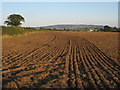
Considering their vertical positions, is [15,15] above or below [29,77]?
above

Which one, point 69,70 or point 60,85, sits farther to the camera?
point 69,70

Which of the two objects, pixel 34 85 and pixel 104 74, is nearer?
pixel 34 85

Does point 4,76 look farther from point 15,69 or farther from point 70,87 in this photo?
point 70,87

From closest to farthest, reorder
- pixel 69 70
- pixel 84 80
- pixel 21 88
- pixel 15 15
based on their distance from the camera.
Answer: pixel 21 88 < pixel 84 80 < pixel 69 70 < pixel 15 15

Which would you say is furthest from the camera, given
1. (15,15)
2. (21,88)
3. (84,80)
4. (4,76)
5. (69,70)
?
(15,15)

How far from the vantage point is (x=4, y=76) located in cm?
620

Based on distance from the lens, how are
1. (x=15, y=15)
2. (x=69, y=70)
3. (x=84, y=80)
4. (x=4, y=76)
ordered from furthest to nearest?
Answer: (x=15, y=15), (x=69, y=70), (x=4, y=76), (x=84, y=80)

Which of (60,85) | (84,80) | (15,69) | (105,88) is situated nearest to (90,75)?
(84,80)

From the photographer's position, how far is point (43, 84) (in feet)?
17.3

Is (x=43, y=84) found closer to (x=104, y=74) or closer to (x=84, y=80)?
(x=84, y=80)

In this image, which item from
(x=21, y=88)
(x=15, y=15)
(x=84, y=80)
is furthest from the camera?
(x=15, y=15)

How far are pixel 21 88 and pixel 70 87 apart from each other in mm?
1601

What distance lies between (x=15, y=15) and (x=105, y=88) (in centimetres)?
7642

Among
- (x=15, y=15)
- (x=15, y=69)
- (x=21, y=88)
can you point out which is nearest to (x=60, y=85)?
(x=21, y=88)
